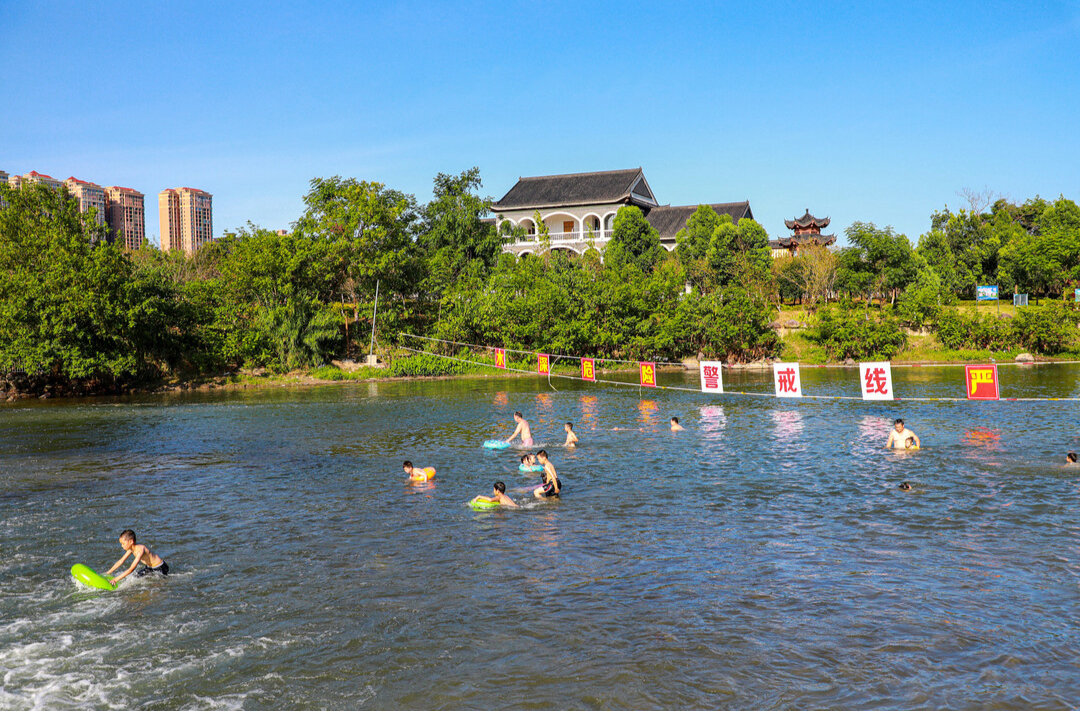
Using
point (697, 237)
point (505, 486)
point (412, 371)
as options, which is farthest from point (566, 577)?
point (697, 237)

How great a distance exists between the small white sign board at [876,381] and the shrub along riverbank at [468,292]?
2578 cm

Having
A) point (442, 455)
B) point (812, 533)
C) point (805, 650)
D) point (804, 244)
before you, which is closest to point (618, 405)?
point (442, 455)

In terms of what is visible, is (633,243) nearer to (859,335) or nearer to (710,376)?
(859,335)

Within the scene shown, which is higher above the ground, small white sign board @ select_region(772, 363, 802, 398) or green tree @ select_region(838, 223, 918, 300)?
green tree @ select_region(838, 223, 918, 300)

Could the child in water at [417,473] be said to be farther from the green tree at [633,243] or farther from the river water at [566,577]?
the green tree at [633,243]

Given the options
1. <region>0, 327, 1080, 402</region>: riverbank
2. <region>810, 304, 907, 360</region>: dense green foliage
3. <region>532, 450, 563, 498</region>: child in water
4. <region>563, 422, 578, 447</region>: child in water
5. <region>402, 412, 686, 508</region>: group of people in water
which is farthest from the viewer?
<region>810, 304, 907, 360</region>: dense green foliage

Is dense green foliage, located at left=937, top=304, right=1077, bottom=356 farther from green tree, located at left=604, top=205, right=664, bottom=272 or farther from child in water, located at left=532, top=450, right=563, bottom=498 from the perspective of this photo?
child in water, located at left=532, top=450, right=563, bottom=498

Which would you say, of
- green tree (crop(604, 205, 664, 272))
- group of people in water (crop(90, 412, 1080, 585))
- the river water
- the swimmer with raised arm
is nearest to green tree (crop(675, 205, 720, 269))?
green tree (crop(604, 205, 664, 272))

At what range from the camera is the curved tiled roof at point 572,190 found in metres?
63.0

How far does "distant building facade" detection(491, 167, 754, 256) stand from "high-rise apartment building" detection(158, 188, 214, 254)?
85724 mm

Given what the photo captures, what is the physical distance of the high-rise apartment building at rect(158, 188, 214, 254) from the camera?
13188cm

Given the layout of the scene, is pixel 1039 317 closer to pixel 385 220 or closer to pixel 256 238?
pixel 385 220

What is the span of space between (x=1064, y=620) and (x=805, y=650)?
3519 millimetres

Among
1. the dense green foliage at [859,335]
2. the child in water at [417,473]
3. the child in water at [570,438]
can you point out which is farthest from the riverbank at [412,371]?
the child in water at [417,473]
